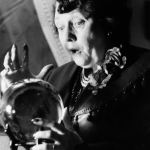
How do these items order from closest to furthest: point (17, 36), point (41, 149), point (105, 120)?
point (41, 149) < point (105, 120) < point (17, 36)

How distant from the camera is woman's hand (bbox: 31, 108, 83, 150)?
57cm

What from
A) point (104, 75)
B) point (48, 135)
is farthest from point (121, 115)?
point (48, 135)

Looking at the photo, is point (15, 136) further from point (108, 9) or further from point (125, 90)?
point (108, 9)

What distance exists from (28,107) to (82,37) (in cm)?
23

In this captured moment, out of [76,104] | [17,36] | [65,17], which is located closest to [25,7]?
[17,36]

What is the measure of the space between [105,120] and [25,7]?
49 centimetres

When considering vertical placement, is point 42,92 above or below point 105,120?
above

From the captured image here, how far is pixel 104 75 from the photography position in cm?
78

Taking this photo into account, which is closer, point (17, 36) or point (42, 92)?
point (42, 92)

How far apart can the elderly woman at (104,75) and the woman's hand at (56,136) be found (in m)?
0.09

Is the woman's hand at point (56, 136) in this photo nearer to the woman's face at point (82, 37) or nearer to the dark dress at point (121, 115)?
the dark dress at point (121, 115)

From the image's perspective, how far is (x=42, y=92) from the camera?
2.06ft

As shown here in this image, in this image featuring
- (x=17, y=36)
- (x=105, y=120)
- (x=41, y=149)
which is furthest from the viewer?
(x=17, y=36)

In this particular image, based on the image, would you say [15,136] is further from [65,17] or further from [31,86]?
[65,17]
